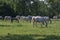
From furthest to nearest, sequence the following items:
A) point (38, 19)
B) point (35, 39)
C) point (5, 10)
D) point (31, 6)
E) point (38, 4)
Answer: point (38, 4)
point (31, 6)
point (5, 10)
point (38, 19)
point (35, 39)

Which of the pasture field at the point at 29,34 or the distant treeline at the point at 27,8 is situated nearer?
the pasture field at the point at 29,34

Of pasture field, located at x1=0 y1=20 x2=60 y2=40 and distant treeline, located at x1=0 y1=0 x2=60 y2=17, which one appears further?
distant treeline, located at x1=0 y1=0 x2=60 y2=17

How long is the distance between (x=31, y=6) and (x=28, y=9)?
6.52m

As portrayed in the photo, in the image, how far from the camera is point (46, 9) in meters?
107

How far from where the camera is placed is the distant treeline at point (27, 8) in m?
83.6

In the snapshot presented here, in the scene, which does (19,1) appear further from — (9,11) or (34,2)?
(34,2)

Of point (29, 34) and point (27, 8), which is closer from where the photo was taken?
point (29, 34)

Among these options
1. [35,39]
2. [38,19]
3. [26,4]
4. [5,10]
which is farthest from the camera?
[26,4]

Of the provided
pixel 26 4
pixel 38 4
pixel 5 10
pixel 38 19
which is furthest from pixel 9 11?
pixel 38 19

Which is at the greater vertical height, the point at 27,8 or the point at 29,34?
the point at 29,34

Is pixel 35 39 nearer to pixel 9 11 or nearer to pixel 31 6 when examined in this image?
pixel 9 11

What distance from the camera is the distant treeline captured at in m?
83.6

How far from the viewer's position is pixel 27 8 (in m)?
89.9

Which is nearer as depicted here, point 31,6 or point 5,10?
point 5,10
